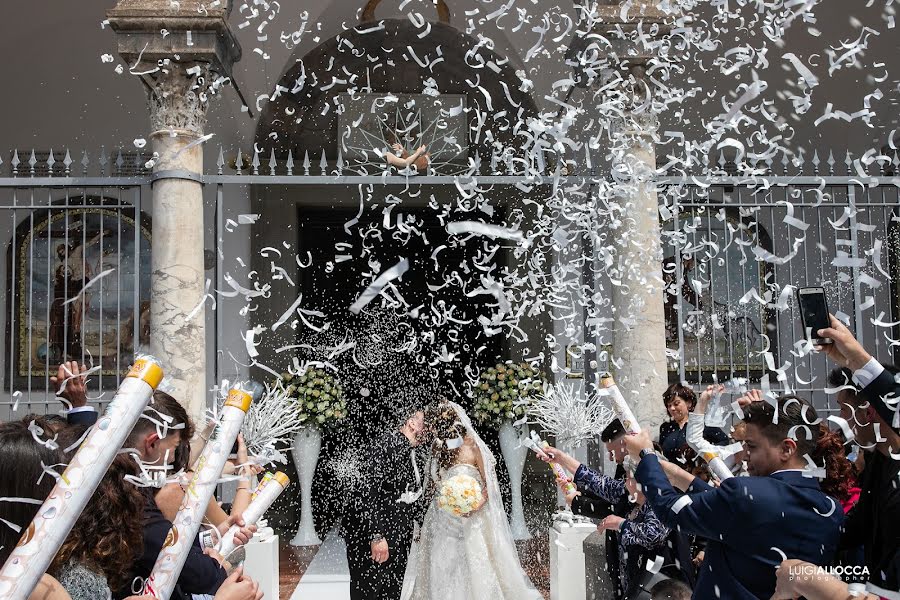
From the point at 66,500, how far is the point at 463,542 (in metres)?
4.03

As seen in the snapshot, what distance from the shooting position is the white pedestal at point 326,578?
600 centimetres

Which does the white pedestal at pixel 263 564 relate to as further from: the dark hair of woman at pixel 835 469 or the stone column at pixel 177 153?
the dark hair of woman at pixel 835 469

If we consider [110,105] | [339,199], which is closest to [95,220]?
[110,105]

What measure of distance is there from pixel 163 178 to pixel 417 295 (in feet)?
15.8

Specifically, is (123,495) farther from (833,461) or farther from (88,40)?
(88,40)

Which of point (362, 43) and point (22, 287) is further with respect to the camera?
point (362, 43)

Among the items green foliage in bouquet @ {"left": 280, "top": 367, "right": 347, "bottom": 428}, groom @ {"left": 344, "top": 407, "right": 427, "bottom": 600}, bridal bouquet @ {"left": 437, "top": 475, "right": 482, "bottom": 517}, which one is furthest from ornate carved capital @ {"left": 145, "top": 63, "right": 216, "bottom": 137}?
bridal bouquet @ {"left": 437, "top": 475, "right": 482, "bottom": 517}

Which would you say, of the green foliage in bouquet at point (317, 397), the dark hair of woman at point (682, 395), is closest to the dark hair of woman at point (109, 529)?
the dark hair of woman at point (682, 395)

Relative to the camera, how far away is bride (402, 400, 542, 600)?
4855 millimetres

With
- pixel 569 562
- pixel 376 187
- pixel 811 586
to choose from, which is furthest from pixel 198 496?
pixel 376 187

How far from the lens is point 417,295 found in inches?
403

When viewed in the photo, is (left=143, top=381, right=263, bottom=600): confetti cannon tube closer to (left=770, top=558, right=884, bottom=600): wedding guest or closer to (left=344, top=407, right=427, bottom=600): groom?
(left=770, top=558, right=884, bottom=600): wedding guest

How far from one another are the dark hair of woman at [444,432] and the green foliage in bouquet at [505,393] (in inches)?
91.4

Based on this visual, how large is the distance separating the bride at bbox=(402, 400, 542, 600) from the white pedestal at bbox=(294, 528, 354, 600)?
662 mm
